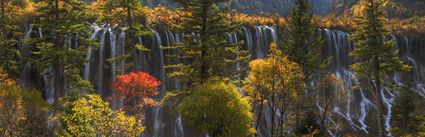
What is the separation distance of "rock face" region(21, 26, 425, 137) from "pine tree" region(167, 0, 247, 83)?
653 cm

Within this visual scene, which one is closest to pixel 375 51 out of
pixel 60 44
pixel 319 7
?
pixel 60 44

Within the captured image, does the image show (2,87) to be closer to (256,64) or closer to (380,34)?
(256,64)

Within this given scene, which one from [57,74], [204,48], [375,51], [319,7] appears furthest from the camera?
[319,7]

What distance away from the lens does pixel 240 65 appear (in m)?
60.9

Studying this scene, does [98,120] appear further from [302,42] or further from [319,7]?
[319,7]

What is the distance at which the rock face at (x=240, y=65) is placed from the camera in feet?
160

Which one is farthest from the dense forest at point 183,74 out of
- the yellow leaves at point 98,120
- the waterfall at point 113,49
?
the waterfall at point 113,49

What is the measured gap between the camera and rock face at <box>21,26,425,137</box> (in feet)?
160

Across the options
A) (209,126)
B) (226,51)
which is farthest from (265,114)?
(209,126)

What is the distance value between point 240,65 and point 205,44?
3075 cm

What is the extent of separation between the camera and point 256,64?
32.1m

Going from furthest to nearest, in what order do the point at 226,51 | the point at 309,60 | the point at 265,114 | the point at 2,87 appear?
the point at 265,114 < the point at 309,60 < the point at 226,51 < the point at 2,87

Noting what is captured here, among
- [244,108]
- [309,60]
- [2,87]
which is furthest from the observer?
[309,60]

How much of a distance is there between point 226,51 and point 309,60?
1174 centimetres
